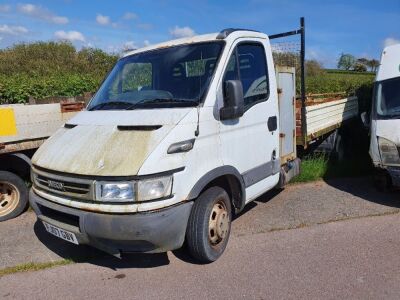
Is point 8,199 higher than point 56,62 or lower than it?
lower

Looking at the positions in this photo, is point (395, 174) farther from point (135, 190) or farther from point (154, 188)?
point (135, 190)

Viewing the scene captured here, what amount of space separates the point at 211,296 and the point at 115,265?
121 cm

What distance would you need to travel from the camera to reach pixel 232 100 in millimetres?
4121

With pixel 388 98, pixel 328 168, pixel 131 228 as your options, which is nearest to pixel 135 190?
pixel 131 228

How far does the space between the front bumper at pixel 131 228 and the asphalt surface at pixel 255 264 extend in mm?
453

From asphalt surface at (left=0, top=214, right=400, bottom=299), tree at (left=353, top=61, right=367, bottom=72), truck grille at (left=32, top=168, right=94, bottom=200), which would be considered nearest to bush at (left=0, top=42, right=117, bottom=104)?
truck grille at (left=32, top=168, right=94, bottom=200)

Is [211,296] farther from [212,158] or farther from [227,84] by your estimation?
[227,84]

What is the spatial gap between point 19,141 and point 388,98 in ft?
18.4

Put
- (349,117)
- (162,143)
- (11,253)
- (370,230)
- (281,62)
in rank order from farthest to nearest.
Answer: (349,117) < (281,62) < (370,230) < (11,253) < (162,143)

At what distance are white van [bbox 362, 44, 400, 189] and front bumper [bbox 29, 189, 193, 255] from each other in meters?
3.52

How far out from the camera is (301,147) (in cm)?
709

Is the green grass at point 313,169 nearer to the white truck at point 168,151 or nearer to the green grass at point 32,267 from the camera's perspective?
the white truck at point 168,151

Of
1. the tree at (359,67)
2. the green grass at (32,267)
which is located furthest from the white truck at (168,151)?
the tree at (359,67)

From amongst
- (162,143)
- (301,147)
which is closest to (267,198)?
(301,147)
